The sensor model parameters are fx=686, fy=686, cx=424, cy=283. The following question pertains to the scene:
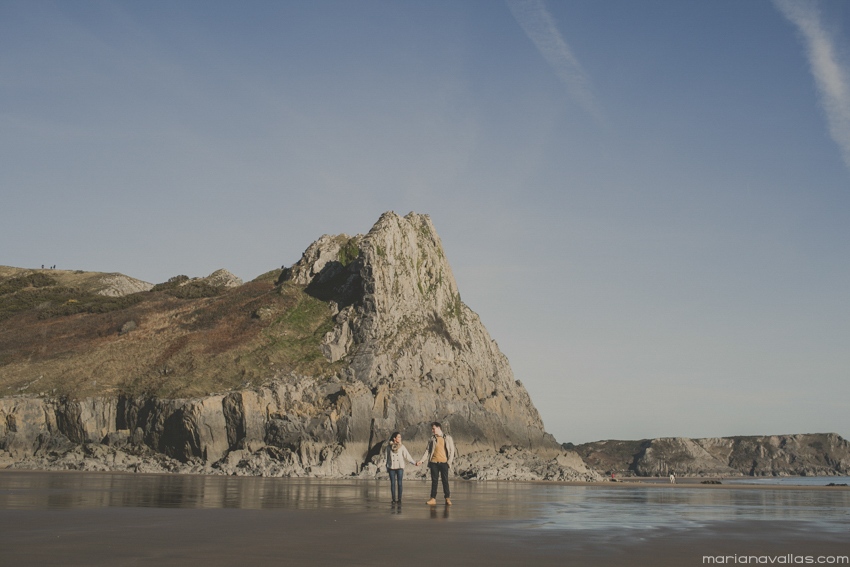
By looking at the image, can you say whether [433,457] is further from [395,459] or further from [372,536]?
[372,536]

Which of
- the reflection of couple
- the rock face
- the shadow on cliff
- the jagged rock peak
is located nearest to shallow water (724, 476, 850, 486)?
the jagged rock peak

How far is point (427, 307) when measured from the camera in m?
65.0

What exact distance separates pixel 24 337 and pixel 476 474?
47.8 m

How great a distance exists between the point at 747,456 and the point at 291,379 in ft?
382

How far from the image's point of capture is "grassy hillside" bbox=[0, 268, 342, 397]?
5338 cm

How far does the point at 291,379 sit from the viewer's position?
52.6 m

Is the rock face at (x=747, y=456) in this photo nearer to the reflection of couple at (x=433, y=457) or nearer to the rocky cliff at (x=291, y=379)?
the rocky cliff at (x=291, y=379)

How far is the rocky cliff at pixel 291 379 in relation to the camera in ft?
153

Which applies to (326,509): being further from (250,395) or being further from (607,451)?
(607,451)

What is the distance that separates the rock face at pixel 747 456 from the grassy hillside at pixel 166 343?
89.9m

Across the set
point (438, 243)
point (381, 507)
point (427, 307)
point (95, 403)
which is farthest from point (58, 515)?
point (438, 243)

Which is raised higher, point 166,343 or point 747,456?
point 166,343

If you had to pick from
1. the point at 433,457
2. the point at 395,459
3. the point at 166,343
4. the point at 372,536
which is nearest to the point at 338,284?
the point at 166,343

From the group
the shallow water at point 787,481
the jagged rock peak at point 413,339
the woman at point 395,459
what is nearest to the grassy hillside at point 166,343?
the jagged rock peak at point 413,339
